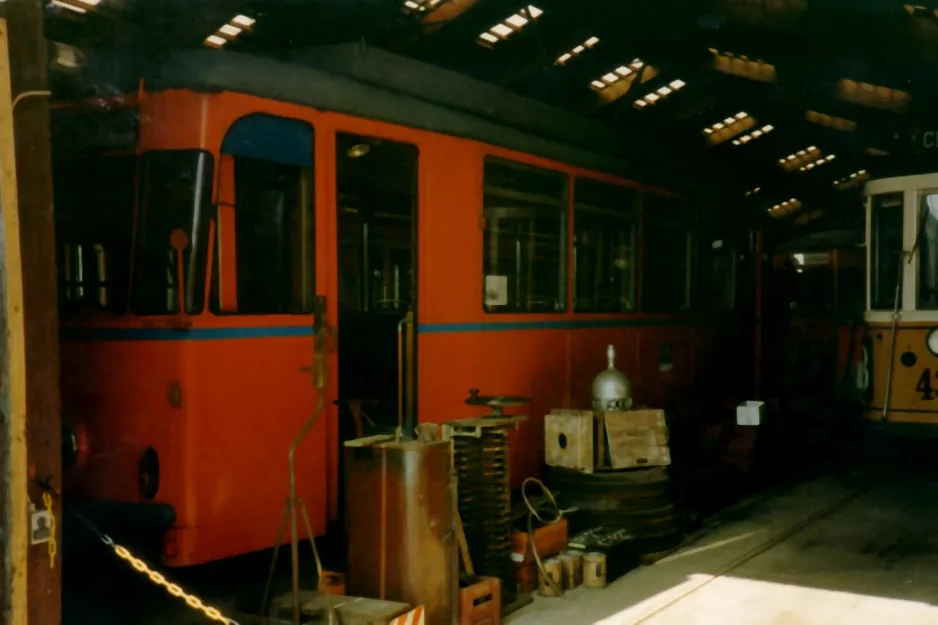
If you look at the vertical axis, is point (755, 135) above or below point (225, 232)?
above

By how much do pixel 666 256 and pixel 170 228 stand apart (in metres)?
5.77

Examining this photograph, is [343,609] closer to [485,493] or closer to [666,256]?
[485,493]

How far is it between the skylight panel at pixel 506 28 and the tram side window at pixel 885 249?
164 inches

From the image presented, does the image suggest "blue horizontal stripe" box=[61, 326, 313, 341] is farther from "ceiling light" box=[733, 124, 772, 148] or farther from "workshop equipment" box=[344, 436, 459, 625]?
"ceiling light" box=[733, 124, 772, 148]

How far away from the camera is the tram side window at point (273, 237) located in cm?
524

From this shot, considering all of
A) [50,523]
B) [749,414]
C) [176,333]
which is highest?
[176,333]

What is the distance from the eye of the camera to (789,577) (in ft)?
20.5

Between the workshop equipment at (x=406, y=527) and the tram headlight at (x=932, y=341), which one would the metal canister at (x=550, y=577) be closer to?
the workshop equipment at (x=406, y=527)

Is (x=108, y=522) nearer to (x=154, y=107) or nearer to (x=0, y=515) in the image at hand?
(x=0, y=515)

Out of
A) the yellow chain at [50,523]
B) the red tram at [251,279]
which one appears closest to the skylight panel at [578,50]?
the red tram at [251,279]

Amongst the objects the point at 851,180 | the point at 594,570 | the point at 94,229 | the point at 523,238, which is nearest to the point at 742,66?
the point at 523,238

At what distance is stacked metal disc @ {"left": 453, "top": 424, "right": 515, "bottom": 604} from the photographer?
564cm

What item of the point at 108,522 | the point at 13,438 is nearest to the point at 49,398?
the point at 13,438

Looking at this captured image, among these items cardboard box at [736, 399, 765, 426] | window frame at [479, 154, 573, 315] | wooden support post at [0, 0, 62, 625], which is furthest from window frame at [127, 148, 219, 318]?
cardboard box at [736, 399, 765, 426]
